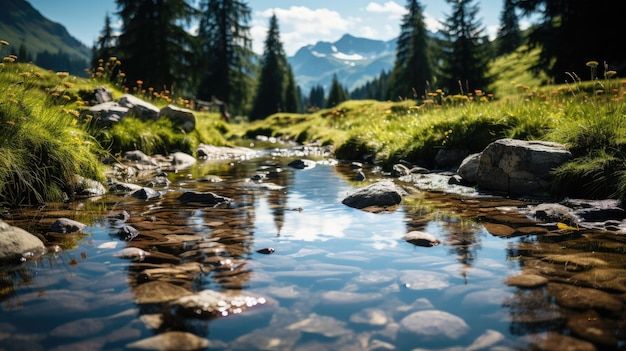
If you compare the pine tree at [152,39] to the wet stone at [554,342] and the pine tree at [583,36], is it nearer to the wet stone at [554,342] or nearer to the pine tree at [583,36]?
the pine tree at [583,36]

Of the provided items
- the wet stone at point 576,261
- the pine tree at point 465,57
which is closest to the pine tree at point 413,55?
the pine tree at point 465,57

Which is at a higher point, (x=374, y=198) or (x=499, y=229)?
(x=374, y=198)

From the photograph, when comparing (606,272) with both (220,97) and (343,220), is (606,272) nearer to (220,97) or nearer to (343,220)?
(343,220)

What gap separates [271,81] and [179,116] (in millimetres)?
49215

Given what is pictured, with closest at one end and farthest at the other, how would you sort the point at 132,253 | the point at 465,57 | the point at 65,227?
1. the point at 132,253
2. the point at 65,227
3. the point at 465,57

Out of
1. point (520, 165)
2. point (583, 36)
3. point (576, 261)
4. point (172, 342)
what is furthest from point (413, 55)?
point (172, 342)

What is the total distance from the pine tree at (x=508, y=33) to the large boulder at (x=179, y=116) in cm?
6727

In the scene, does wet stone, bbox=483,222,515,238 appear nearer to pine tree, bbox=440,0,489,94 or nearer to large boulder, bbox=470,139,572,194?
large boulder, bbox=470,139,572,194

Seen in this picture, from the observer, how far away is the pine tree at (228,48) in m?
38.6

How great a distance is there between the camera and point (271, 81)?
6141cm

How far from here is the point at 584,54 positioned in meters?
21.0

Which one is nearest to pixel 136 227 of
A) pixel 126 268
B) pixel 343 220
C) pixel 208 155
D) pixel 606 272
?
pixel 126 268

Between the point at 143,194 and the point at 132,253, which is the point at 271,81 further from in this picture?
the point at 132,253

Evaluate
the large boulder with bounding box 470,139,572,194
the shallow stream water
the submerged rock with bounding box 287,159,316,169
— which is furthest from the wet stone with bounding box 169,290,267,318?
the submerged rock with bounding box 287,159,316,169
